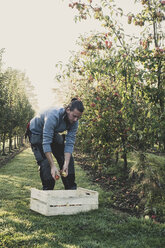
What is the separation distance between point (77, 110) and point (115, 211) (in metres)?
1.96

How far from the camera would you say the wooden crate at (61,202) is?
4359mm

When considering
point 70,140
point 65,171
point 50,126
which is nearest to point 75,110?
point 50,126

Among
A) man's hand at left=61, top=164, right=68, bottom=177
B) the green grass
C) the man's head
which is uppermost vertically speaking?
the man's head

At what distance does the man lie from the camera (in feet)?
14.1

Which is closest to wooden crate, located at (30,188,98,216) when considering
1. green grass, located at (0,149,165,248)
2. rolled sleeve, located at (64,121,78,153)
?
green grass, located at (0,149,165,248)

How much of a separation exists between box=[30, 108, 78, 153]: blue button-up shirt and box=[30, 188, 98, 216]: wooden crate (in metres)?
0.70

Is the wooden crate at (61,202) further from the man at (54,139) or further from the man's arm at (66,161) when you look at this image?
the man's arm at (66,161)

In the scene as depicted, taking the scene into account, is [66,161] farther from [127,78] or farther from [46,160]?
[127,78]

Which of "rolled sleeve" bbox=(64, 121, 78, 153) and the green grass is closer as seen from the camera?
the green grass

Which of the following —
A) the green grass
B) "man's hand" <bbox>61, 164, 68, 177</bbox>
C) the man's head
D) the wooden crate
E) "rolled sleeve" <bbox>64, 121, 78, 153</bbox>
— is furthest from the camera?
"rolled sleeve" <bbox>64, 121, 78, 153</bbox>

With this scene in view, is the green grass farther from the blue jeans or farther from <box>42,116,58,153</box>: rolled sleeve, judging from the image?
<box>42,116,58,153</box>: rolled sleeve

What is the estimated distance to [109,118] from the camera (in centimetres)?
679

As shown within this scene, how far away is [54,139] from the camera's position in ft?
15.7

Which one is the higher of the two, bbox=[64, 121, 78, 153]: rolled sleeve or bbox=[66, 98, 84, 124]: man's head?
bbox=[66, 98, 84, 124]: man's head
